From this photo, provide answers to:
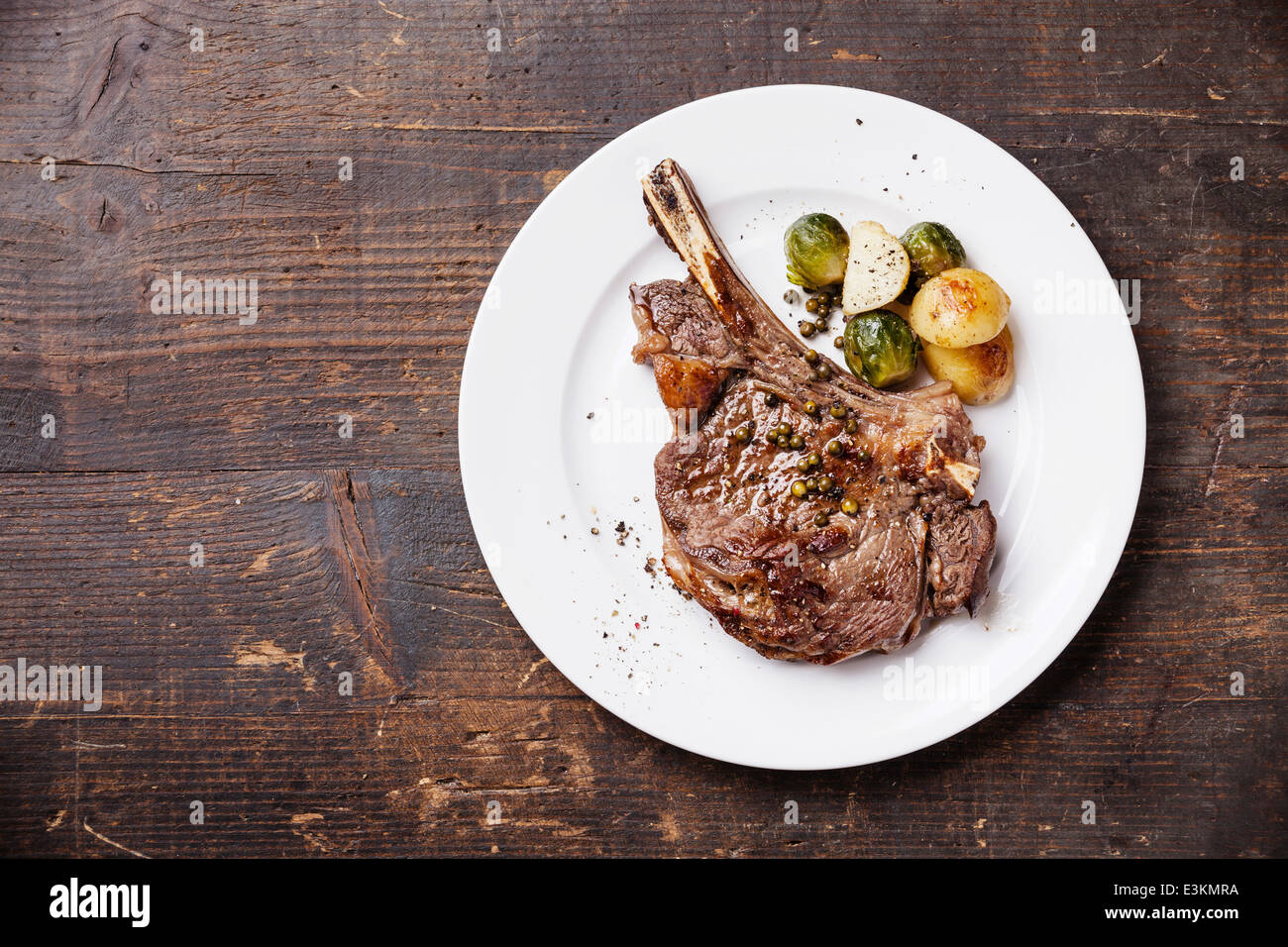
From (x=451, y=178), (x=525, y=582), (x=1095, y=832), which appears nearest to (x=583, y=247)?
(x=451, y=178)

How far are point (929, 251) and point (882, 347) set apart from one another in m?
0.46

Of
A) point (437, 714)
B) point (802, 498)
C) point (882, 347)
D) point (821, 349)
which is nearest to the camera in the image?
point (802, 498)

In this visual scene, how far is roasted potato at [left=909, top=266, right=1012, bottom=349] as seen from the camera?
320 cm

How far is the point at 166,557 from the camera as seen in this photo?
3768 mm

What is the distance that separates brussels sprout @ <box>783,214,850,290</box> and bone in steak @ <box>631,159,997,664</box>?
1.10ft

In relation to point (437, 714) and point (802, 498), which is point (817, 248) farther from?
point (437, 714)

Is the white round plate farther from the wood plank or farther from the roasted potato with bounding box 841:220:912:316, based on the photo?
the wood plank

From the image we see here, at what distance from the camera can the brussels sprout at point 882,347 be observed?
3.28m

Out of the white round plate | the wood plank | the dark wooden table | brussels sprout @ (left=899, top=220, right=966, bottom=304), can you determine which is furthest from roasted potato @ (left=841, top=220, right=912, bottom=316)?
the wood plank

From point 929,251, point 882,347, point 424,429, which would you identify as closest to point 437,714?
point 424,429

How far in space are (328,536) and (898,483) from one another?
2565 mm

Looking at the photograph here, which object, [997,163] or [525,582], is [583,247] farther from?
[997,163]

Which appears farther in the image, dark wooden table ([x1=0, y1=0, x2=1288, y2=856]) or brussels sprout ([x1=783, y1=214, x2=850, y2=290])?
dark wooden table ([x1=0, y1=0, x2=1288, y2=856])

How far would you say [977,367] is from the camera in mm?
3367
